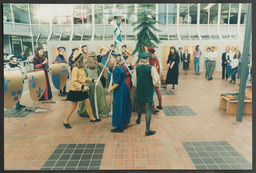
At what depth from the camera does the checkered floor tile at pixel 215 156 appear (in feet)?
9.39

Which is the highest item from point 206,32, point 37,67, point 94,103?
point 206,32

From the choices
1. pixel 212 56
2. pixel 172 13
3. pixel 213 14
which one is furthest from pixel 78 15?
pixel 213 14

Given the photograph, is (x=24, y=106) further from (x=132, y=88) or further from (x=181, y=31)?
(x=181, y=31)

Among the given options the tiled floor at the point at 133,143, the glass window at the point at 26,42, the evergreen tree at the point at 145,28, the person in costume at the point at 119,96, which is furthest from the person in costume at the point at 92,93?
the glass window at the point at 26,42

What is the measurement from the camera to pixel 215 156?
3.09m

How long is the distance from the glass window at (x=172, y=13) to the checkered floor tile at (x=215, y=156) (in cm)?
1386

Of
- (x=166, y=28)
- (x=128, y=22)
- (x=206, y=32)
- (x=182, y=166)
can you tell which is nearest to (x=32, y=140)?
(x=182, y=166)

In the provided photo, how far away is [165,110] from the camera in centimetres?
541

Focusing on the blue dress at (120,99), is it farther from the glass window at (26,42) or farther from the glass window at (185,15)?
the glass window at (26,42)

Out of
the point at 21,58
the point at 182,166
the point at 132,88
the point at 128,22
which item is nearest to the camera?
the point at 182,166

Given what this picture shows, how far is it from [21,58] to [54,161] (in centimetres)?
1043

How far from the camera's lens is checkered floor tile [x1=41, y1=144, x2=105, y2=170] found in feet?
9.45

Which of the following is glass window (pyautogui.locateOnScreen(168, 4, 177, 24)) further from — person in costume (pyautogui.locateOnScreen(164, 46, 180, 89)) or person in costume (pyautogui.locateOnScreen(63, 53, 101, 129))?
person in costume (pyautogui.locateOnScreen(63, 53, 101, 129))

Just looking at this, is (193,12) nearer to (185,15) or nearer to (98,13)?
(185,15)
